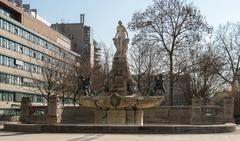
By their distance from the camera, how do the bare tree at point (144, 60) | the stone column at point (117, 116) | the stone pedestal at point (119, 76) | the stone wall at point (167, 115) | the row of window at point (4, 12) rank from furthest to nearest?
the row of window at point (4, 12)
the bare tree at point (144, 60)
the stone wall at point (167, 115)
the stone pedestal at point (119, 76)
the stone column at point (117, 116)

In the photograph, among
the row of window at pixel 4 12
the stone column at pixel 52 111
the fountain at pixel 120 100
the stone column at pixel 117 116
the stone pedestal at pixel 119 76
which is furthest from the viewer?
the row of window at pixel 4 12

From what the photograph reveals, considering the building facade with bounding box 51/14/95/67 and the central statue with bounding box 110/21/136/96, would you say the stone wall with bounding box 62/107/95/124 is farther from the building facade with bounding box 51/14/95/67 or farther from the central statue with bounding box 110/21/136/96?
the building facade with bounding box 51/14/95/67

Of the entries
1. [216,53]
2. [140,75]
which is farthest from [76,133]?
[216,53]

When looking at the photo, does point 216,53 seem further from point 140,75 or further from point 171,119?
point 171,119

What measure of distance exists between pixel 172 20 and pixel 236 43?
48.7ft

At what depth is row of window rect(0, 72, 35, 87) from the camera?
71.4m

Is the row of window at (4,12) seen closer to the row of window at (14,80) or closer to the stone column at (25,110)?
the row of window at (14,80)

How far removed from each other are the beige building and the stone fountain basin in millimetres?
43645

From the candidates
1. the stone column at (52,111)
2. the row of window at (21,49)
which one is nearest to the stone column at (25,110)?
the stone column at (52,111)

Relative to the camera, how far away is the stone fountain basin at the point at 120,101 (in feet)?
92.5

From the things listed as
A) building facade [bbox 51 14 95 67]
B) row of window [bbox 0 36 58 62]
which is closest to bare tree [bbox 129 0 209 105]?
row of window [bbox 0 36 58 62]

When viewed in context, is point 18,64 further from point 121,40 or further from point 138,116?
point 138,116

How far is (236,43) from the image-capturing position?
2329 inches

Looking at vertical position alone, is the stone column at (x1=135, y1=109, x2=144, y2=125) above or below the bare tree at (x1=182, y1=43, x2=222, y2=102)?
below
